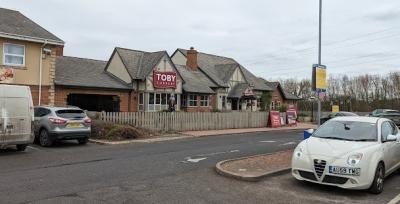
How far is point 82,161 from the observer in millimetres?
12305

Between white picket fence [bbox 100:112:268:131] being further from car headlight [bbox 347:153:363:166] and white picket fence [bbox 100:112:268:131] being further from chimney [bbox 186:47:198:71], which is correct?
car headlight [bbox 347:153:363:166]

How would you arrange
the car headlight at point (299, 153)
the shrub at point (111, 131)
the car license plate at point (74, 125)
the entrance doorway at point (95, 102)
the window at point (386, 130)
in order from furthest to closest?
1. the entrance doorway at point (95, 102)
2. the shrub at point (111, 131)
3. the car license plate at point (74, 125)
4. the window at point (386, 130)
5. the car headlight at point (299, 153)

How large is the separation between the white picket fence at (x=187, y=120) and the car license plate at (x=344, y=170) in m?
15.1

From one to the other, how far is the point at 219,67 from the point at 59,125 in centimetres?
3217

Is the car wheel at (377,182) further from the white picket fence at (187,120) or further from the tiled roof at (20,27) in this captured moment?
the tiled roof at (20,27)

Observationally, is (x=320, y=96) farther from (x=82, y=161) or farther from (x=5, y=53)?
(x=5, y=53)

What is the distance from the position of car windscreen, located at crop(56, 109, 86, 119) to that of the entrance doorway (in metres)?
14.1

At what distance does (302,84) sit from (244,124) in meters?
50.8

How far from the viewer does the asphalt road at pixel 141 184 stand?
7770 millimetres

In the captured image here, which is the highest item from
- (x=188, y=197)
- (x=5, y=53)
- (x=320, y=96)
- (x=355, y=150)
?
(x=5, y=53)

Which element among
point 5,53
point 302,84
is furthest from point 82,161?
point 302,84

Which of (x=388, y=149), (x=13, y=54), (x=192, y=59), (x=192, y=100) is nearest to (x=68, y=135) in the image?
(x=13, y=54)

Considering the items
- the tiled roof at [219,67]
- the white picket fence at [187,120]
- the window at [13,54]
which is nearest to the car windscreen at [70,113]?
the white picket fence at [187,120]

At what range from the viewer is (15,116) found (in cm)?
1384
